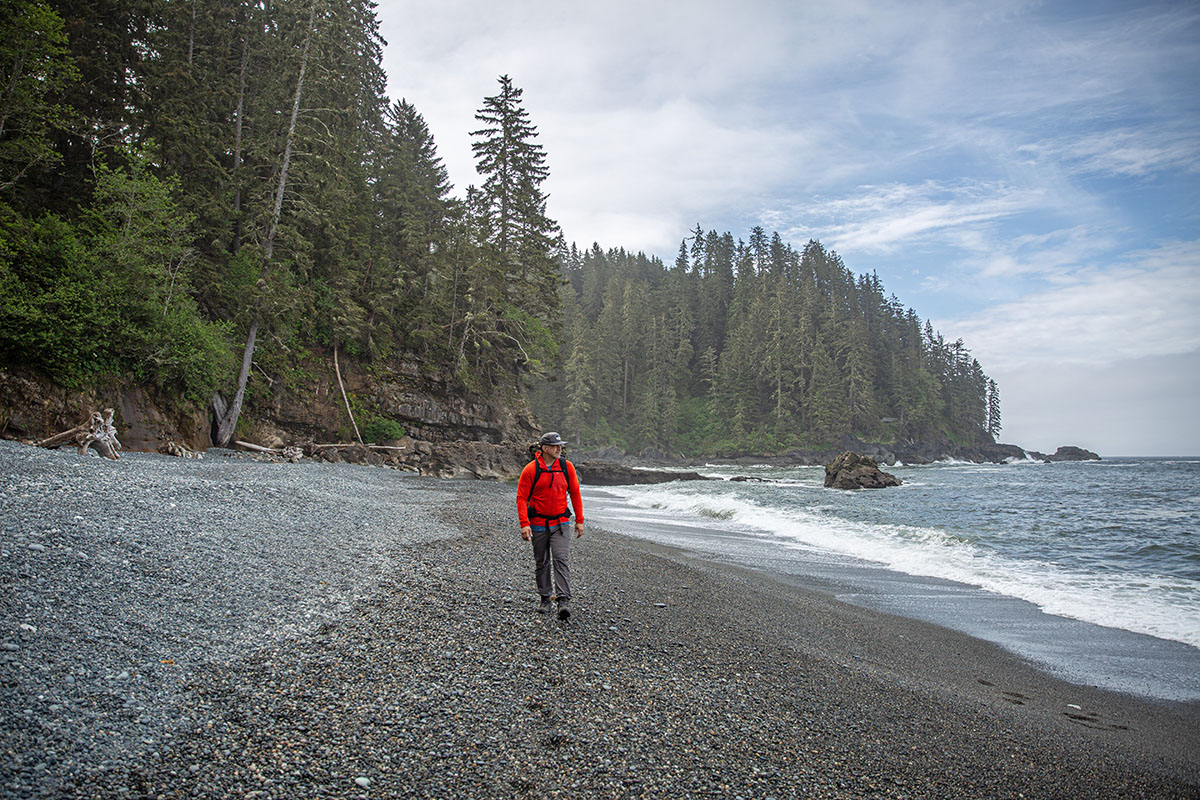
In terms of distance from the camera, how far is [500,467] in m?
30.9

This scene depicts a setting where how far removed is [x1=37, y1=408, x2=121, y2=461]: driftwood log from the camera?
12852 mm

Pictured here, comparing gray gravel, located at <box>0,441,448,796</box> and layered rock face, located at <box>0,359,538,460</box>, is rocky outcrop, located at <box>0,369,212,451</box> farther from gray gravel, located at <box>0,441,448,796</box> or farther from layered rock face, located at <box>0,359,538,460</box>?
gray gravel, located at <box>0,441,448,796</box>

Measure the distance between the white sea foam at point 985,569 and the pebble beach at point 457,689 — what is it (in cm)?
375

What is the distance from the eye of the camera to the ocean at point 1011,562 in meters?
7.73

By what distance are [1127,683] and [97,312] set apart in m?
21.4

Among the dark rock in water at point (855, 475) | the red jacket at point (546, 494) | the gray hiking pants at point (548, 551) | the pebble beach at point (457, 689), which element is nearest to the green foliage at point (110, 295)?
the pebble beach at point (457, 689)

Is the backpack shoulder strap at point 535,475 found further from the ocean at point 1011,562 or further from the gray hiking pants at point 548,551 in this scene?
the ocean at point 1011,562

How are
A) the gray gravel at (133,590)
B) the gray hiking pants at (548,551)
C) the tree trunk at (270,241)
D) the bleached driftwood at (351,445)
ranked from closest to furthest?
the gray gravel at (133,590) → the gray hiking pants at (548,551) → the tree trunk at (270,241) → the bleached driftwood at (351,445)

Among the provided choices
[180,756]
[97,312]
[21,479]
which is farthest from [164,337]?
[180,756]

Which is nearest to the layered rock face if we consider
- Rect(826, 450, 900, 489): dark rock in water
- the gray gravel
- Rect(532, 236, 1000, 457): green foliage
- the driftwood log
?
the driftwood log

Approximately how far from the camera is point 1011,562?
43.3 feet

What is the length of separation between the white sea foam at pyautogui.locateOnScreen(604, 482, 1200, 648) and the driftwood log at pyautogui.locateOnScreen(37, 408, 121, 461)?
15183mm

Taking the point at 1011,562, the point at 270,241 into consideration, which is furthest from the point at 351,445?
the point at 1011,562

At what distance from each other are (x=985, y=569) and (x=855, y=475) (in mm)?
27316
